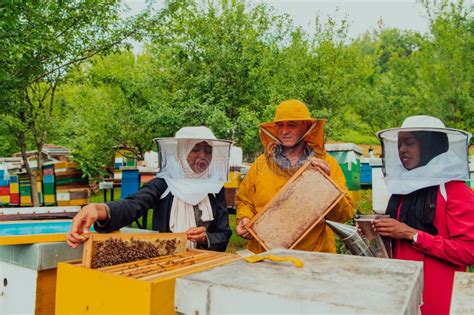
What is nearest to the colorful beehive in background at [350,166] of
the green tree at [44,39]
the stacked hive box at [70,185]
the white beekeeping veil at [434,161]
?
the green tree at [44,39]

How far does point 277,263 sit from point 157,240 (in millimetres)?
604

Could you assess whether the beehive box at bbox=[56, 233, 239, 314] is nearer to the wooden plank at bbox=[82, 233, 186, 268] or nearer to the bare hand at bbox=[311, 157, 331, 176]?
the wooden plank at bbox=[82, 233, 186, 268]

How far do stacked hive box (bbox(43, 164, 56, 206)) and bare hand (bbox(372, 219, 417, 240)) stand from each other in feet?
33.6

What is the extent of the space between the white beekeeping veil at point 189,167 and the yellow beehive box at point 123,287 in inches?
43.7

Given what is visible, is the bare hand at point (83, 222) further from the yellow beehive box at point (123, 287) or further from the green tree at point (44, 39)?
the green tree at point (44, 39)

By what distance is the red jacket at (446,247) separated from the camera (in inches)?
87.0

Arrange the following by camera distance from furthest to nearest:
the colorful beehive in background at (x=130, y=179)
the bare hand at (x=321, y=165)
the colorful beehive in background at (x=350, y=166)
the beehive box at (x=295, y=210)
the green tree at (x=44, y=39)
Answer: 1. the colorful beehive in background at (x=350, y=166)
2. the colorful beehive in background at (x=130, y=179)
3. the green tree at (x=44, y=39)
4. the bare hand at (x=321, y=165)
5. the beehive box at (x=295, y=210)

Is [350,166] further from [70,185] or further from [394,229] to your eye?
[394,229]

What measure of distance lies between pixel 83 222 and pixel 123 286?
2.02ft

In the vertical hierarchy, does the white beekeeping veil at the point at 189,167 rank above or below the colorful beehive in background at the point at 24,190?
above

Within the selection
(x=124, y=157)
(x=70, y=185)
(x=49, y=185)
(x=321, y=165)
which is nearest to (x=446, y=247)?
(x=321, y=165)

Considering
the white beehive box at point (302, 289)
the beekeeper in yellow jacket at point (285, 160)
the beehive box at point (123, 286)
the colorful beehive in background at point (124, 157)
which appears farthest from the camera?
the colorful beehive in background at point (124, 157)

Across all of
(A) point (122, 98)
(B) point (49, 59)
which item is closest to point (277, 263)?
(B) point (49, 59)

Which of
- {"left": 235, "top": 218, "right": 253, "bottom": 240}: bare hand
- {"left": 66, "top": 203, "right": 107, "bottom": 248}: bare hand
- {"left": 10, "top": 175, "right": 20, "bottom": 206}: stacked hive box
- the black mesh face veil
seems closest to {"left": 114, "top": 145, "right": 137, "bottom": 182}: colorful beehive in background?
{"left": 10, "top": 175, "right": 20, "bottom": 206}: stacked hive box
